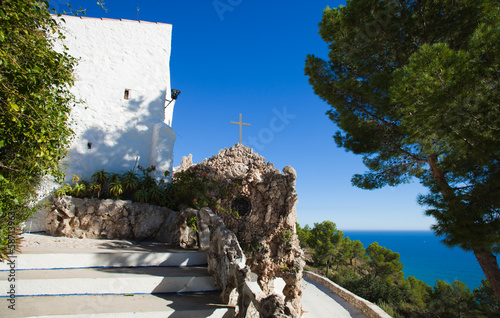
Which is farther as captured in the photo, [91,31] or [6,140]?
[91,31]

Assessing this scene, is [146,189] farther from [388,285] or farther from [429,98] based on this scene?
[388,285]

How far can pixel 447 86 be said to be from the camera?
3910 millimetres

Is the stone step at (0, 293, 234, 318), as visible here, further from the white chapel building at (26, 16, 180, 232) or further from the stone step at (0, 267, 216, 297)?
the white chapel building at (26, 16, 180, 232)

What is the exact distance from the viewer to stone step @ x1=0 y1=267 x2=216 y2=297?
3.61 m

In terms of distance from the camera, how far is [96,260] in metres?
4.68

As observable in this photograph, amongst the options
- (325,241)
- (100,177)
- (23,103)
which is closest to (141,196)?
(100,177)

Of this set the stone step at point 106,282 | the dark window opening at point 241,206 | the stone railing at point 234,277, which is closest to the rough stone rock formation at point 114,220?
the stone railing at point 234,277

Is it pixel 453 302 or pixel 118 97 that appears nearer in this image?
A: pixel 118 97

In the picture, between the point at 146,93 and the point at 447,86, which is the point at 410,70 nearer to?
the point at 447,86

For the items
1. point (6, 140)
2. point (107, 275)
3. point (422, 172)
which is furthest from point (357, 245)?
point (6, 140)

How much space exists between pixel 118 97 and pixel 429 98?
10538 millimetres

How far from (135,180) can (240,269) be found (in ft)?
23.0

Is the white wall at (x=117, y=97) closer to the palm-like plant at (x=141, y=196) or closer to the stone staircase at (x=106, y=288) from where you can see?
the palm-like plant at (x=141, y=196)

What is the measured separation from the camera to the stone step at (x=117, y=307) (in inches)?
122
